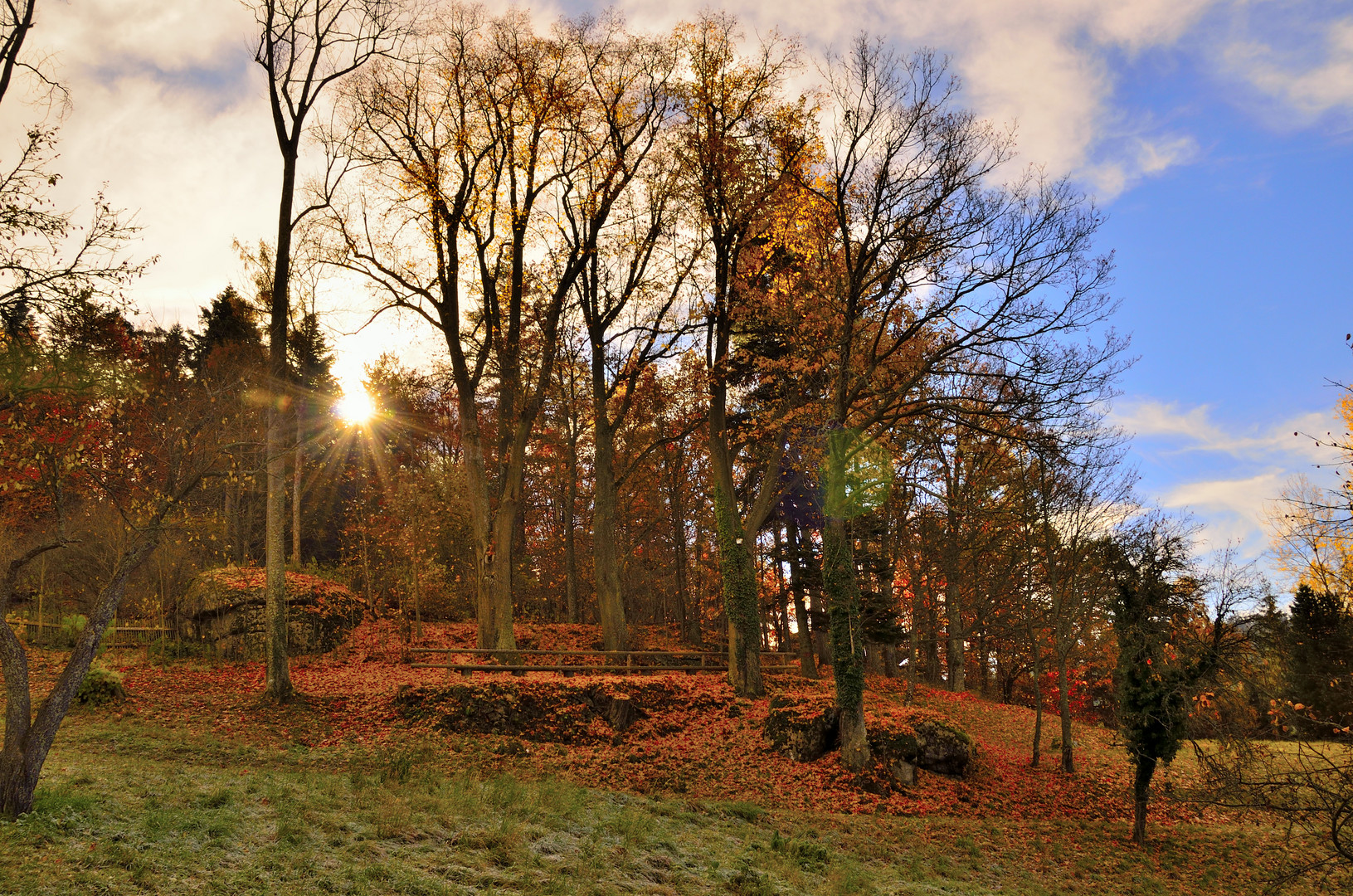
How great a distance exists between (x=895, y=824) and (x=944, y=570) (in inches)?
348

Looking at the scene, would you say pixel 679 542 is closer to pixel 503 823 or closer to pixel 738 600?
pixel 738 600

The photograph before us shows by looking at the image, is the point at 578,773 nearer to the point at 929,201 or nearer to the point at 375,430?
the point at 929,201

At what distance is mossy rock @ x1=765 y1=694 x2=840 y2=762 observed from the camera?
1507cm

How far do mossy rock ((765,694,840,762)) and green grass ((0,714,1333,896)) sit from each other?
7.92 feet

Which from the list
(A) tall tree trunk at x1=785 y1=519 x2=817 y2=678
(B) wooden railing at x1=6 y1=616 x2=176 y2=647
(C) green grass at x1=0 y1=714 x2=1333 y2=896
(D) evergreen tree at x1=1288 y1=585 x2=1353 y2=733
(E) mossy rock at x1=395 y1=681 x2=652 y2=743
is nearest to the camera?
(C) green grass at x1=0 y1=714 x2=1333 y2=896

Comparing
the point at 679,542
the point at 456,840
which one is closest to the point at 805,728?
the point at 456,840

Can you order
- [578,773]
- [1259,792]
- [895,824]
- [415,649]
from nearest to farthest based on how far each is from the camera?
[1259,792]
[895,824]
[578,773]
[415,649]

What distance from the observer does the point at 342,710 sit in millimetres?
14555

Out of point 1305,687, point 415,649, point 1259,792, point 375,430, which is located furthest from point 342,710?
point 1305,687

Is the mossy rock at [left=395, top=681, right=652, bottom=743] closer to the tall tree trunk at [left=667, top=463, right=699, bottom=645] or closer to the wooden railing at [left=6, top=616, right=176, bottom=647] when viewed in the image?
the wooden railing at [left=6, top=616, right=176, bottom=647]

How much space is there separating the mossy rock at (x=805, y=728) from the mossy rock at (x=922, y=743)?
2.55 ft

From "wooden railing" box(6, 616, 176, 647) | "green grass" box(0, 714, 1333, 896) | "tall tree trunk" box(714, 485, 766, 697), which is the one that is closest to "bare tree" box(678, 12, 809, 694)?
"tall tree trunk" box(714, 485, 766, 697)

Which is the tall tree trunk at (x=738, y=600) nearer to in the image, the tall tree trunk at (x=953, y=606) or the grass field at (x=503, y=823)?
the grass field at (x=503, y=823)

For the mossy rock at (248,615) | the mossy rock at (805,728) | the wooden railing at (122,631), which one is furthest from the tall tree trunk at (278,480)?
the mossy rock at (805,728)
